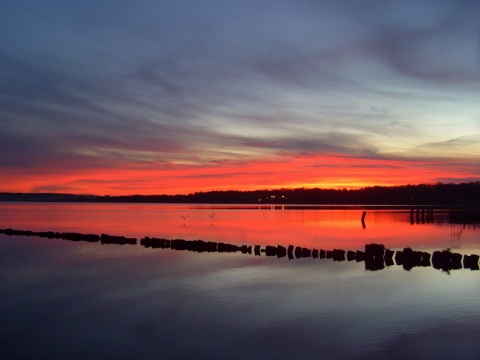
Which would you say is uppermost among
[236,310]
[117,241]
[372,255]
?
[372,255]

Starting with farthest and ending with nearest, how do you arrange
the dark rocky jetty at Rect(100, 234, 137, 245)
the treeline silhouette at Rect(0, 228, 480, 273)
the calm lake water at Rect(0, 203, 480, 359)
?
the dark rocky jetty at Rect(100, 234, 137, 245), the treeline silhouette at Rect(0, 228, 480, 273), the calm lake water at Rect(0, 203, 480, 359)

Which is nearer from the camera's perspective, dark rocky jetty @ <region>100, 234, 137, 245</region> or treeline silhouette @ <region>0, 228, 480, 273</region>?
treeline silhouette @ <region>0, 228, 480, 273</region>

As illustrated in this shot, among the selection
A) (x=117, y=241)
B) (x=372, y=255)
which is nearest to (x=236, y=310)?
(x=372, y=255)

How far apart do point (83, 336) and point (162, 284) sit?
663 cm

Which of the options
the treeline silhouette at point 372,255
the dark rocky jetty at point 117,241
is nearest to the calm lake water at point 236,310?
the treeline silhouette at point 372,255

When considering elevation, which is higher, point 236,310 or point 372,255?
point 372,255

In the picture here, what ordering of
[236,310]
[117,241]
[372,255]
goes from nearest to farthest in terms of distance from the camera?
[236,310] < [372,255] < [117,241]

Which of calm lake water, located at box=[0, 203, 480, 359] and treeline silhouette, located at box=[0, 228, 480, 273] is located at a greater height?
treeline silhouette, located at box=[0, 228, 480, 273]

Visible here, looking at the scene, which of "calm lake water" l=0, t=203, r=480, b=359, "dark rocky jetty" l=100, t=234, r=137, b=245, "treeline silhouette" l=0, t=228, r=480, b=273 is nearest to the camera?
"calm lake water" l=0, t=203, r=480, b=359

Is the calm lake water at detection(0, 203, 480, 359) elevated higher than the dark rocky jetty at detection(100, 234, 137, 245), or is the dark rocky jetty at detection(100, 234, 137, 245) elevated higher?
the dark rocky jetty at detection(100, 234, 137, 245)

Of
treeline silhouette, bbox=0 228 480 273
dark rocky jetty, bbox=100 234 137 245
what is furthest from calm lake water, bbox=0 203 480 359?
dark rocky jetty, bbox=100 234 137 245

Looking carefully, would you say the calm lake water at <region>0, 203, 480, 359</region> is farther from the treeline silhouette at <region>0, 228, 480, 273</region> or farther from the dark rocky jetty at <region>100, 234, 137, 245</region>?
the dark rocky jetty at <region>100, 234, 137, 245</region>

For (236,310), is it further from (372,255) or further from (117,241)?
(117,241)

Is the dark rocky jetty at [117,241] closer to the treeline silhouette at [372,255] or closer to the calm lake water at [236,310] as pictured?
the treeline silhouette at [372,255]
